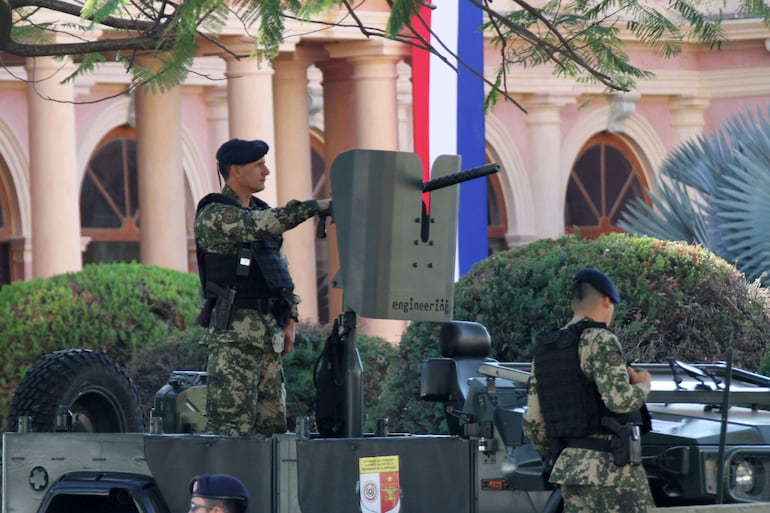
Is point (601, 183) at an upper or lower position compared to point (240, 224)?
upper

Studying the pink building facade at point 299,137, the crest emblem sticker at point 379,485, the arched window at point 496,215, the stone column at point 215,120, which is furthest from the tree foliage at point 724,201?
the arched window at point 496,215

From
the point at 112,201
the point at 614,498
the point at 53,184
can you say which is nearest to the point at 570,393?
the point at 614,498

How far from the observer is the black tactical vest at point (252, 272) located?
6.82m

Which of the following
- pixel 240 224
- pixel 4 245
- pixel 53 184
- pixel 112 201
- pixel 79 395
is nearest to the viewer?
pixel 240 224

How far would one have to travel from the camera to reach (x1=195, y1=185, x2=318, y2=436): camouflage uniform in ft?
22.2

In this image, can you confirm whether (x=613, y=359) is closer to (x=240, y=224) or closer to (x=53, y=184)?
(x=240, y=224)

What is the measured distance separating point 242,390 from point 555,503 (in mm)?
1390

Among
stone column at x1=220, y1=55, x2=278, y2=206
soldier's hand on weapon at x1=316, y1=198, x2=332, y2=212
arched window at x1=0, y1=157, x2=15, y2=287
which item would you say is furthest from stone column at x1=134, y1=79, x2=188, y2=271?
soldier's hand on weapon at x1=316, y1=198, x2=332, y2=212

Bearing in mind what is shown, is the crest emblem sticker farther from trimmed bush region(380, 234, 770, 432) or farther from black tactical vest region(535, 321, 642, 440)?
trimmed bush region(380, 234, 770, 432)

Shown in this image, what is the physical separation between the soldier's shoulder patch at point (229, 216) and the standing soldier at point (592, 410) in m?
1.41

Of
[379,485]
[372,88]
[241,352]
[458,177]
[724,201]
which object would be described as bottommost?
[379,485]

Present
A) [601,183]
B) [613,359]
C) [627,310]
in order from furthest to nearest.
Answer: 1. [601,183]
2. [627,310]
3. [613,359]

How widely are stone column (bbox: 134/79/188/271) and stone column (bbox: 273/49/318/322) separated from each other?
1.56 metres

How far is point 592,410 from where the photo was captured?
6.23 meters
